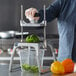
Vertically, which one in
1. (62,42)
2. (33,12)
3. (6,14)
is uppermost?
(6,14)

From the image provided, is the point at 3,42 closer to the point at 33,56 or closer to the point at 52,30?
the point at 52,30

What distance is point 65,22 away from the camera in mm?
2365

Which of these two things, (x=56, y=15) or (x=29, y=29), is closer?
(x=56, y=15)

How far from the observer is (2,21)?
155 inches

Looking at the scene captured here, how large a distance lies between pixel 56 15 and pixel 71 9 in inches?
6.0

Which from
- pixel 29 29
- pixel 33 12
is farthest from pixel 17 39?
pixel 33 12

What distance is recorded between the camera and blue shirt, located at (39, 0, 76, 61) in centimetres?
235

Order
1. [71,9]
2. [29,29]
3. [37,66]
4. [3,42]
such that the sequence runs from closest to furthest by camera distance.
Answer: [37,66] < [71,9] < [3,42] < [29,29]

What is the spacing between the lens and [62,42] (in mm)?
2379

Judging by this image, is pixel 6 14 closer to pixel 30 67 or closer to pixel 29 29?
pixel 29 29

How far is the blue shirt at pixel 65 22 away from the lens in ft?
7.70

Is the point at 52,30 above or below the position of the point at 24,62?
above

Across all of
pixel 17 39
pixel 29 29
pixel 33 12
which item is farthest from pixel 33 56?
pixel 29 29

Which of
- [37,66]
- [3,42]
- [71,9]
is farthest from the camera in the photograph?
[3,42]
